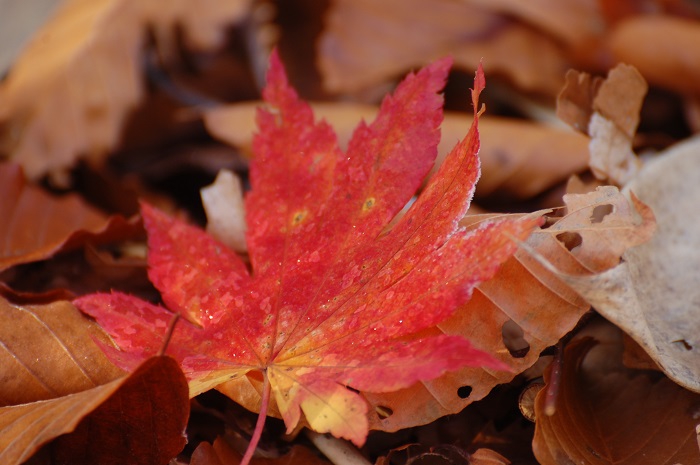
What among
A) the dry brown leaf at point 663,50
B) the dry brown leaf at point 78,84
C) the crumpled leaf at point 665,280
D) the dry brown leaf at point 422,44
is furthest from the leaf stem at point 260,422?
the dry brown leaf at point 663,50

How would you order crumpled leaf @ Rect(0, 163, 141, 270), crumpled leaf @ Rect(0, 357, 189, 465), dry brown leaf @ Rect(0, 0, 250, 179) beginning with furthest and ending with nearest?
dry brown leaf @ Rect(0, 0, 250, 179)
crumpled leaf @ Rect(0, 163, 141, 270)
crumpled leaf @ Rect(0, 357, 189, 465)

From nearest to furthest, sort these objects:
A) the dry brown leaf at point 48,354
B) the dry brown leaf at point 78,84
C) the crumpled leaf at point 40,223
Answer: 1. the dry brown leaf at point 48,354
2. the crumpled leaf at point 40,223
3. the dry brown leaf at point 78,84

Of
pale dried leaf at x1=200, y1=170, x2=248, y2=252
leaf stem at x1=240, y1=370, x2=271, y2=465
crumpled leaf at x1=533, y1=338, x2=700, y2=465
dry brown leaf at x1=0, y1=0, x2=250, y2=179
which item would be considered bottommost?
crumpled leaf at x1=533, y1=338, x2=700, y2=465

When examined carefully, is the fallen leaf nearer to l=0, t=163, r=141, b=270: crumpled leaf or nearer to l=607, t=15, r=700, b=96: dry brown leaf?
l=0, t=163, r=141, b=270: crumpled leaf

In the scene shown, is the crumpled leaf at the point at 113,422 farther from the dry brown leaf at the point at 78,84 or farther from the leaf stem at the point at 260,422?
the dry brown leaf at the point at 78,84

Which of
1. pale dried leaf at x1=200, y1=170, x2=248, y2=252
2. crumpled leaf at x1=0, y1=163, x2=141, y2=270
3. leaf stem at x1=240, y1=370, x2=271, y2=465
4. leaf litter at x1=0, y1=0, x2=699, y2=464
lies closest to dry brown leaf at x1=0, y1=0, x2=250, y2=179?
leaf litter at x1=0, y1=0, x2=699, y2=464

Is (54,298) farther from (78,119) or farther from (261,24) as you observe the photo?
(261,24)
